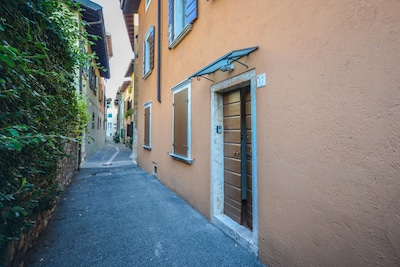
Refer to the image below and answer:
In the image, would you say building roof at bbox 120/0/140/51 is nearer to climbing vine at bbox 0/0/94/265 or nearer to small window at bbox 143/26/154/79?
small window at bbox 143/26/154/79

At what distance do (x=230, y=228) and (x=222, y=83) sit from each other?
7.00 feet

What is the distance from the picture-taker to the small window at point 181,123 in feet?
14.3

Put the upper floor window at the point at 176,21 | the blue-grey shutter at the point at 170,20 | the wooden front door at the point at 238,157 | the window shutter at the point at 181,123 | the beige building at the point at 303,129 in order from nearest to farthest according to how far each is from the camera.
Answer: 1. the beige building at the point at 303,129
2. the wooden front door at the point at 238,157
3. the window shutter at the point at 181,123
4. the upper floor window at the point at 176,21
5. the blue-grey shutter at the point at 170,20

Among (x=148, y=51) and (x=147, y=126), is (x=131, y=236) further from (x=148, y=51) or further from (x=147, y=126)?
(x=148, y=51)

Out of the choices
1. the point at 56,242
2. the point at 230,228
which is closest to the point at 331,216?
the point at 230,228

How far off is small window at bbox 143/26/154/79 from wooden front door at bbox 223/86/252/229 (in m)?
4.79

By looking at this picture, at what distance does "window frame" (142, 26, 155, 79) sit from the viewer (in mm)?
7102

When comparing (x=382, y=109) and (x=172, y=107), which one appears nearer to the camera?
(x=382, y=109)

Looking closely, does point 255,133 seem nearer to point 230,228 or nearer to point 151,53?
point 230,228

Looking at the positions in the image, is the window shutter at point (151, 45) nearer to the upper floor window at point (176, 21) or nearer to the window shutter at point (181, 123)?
the upper floor window at point (176, 21)

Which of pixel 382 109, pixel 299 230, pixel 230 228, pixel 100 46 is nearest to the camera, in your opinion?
pixel 382 109

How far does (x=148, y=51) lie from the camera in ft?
25.5

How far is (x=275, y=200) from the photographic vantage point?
7.39ft

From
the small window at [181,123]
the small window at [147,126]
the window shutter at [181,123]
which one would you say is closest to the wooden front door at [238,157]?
the small window at [181,123]
